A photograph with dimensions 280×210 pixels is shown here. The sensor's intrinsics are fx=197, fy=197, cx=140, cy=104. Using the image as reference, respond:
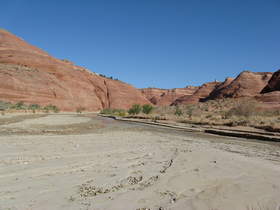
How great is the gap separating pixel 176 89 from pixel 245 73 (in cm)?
6419

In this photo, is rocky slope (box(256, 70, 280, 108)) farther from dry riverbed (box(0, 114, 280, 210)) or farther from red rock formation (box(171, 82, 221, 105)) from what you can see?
dry riverbed (box(0, 114, 280, 210))

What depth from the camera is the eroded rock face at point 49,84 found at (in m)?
49.8

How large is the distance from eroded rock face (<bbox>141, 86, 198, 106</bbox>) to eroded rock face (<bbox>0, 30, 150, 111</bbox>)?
45360 millimetres

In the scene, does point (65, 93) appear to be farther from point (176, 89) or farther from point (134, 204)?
point (176, 89)

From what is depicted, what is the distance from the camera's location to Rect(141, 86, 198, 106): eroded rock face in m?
131

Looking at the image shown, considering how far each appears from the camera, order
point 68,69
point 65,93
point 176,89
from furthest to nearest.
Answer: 1. point 176,89
2. point 68,69
3. point 65,93

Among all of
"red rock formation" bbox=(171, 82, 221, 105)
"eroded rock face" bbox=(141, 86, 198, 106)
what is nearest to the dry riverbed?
"red rock formation" bbox=(171, 82, 221, 105)

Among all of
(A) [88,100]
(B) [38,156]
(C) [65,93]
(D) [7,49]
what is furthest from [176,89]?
(B) [38,156]

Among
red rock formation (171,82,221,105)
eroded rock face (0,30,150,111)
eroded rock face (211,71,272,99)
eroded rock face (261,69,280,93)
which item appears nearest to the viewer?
eroded rock face (0,30,150,111)

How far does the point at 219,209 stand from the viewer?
2.54m

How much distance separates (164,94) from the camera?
139m

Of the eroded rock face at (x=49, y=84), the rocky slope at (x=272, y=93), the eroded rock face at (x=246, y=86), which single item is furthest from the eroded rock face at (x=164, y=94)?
the rocky slope at (x=272, y=93)

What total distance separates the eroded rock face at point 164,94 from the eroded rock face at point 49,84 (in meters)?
45.4

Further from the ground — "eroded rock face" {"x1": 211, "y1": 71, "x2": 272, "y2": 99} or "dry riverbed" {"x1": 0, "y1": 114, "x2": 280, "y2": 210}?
"eroded rock face" {"x1": 211, "y1": 71, "x2": 272, "y2": 99}
